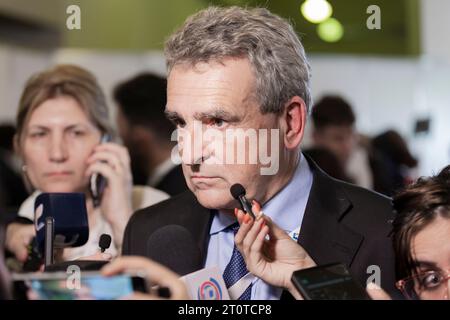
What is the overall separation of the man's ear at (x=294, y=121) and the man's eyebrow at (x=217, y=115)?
0.13 metres

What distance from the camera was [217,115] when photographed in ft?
5.28

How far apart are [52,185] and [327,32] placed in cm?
239

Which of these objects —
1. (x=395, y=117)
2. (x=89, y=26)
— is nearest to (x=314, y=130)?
(x=89, y=26)

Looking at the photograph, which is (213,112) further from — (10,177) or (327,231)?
(10,177)

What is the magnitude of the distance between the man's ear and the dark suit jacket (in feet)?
0.35

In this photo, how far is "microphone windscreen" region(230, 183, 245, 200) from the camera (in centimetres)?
151

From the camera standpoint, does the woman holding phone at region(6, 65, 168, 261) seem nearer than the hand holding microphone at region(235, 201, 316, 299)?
No

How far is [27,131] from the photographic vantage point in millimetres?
2236

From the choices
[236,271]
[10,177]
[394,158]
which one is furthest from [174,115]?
[394,158]

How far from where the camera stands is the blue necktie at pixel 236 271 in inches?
64.5

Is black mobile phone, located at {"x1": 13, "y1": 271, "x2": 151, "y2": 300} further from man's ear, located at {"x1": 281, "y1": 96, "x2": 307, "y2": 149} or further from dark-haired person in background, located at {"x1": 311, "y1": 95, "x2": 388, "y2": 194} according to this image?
dark-haired person in background, located at {"x1": 311, "y1": 95, "x2": 388, "y2": 194}

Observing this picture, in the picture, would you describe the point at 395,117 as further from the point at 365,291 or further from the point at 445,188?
the point at 365,291

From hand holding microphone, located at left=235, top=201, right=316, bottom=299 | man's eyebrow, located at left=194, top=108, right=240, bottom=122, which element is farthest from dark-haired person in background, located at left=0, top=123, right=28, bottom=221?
hand holding microphone, located at left=235, top=201, right=316, bottom=299

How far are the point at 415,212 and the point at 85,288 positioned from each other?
671 millimetres
